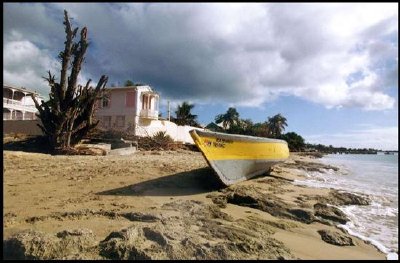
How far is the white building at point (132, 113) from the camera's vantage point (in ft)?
91.7

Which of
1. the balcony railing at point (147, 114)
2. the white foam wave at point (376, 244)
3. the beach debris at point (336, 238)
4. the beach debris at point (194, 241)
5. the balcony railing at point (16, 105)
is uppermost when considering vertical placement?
the balcony railing at point (16, 105)

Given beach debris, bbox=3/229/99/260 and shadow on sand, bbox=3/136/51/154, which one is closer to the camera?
beach debris, bbox=3/229/99/260

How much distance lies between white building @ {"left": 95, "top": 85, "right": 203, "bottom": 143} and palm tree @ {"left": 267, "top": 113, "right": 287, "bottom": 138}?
45170mm

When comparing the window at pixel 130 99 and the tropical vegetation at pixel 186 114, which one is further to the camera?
the tropical vegetation at pixel 186 114

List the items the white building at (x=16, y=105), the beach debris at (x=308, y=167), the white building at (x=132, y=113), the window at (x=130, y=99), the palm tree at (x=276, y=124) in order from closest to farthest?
the beach debris at (x=308, y=167) → the white building at (x=132, y=113) → the window at (x=130, y=99) → the white building at (x=16, y=105) → the palm tree at (x=276, y=124)

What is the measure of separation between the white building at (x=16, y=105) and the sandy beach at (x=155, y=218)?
29.3 metres

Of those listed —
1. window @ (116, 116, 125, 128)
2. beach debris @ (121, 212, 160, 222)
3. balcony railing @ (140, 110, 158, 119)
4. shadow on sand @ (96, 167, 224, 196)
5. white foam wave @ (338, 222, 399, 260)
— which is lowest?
white foam wave @ (338, 222, 399, 260)

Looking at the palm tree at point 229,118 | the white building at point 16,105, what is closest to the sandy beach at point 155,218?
the white building at point 16,105

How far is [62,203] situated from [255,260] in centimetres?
356

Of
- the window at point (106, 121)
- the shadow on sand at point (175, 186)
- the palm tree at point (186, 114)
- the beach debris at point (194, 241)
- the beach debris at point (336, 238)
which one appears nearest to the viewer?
the beach debris at point (194, 241)

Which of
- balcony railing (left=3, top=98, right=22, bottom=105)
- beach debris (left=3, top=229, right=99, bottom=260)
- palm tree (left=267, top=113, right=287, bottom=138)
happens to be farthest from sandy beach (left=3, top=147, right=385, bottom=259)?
palm tree (left=267, top=113, right=287, bottom=138)

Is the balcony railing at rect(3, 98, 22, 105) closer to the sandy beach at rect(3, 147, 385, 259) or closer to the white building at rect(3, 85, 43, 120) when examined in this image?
the white building at rect(3, 85, 43, 120)

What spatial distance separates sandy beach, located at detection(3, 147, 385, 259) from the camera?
3895 millimetres

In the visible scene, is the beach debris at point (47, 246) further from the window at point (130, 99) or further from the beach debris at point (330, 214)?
the window at point (130, 99)
